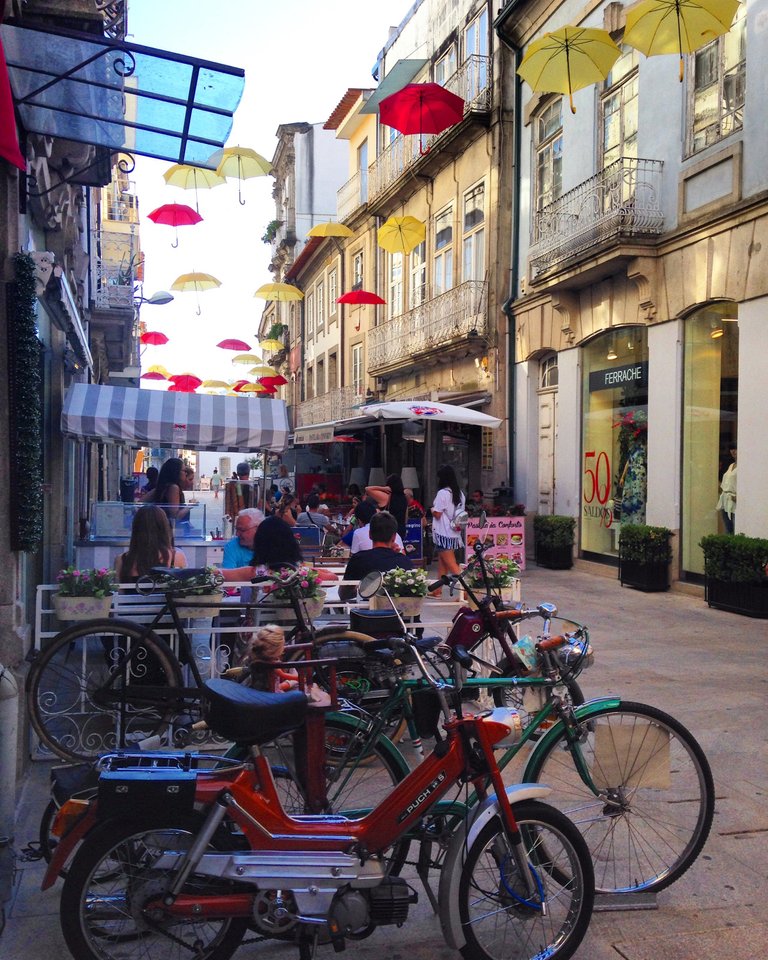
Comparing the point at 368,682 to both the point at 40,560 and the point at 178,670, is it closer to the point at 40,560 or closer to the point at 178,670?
the point at 178,670

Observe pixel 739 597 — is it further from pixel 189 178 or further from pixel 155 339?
pixel 155 339

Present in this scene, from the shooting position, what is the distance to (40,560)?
6.76m

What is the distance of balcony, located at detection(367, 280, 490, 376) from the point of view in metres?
18.8

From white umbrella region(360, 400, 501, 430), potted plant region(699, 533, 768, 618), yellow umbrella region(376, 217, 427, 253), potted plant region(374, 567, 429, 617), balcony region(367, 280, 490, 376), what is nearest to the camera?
potted plant region(374, 567, 429, 617)

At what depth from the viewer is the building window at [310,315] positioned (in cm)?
3788

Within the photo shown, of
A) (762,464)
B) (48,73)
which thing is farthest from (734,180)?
(48,73)

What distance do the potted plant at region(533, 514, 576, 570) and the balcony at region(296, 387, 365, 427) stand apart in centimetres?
1271

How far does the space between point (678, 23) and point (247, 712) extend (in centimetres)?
899

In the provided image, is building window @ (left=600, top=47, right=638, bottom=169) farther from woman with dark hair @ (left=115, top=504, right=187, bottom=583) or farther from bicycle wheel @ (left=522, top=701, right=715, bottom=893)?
bicycle wheel @ (left=522, top=701, right=715, bottom=893)

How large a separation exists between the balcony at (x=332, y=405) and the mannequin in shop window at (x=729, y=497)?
1678 centimetres

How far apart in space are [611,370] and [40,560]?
34.1ft

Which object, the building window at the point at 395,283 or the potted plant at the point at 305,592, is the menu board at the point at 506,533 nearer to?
the potted plant at the point at 305,592

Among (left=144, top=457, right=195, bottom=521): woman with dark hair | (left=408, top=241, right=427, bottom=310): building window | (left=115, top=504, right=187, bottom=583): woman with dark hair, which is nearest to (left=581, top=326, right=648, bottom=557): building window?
(left=144, top=457, right=195, bottom=521): woman with dark hair

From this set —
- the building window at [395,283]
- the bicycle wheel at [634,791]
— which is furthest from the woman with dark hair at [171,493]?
the building window at [395,283]
